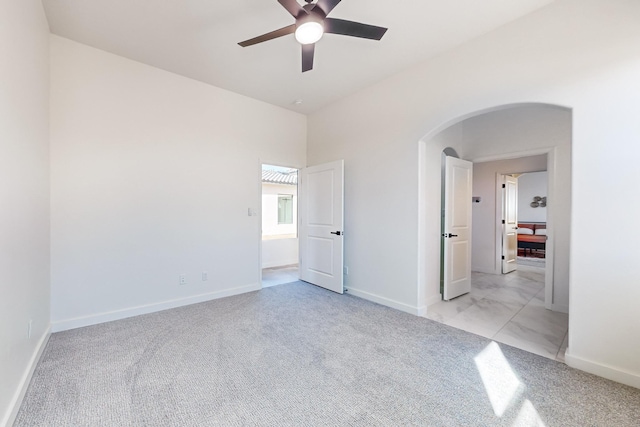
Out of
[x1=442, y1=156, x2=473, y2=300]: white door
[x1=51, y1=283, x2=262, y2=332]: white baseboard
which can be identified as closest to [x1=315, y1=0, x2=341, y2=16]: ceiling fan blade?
[x1=442, y1=156, x2=473, y2=300]: white door

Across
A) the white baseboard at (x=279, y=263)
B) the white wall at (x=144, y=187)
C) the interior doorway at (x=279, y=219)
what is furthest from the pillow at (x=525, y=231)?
the white wall at (x=144, y=187)

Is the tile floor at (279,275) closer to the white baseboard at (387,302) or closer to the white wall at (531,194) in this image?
the white baseboard at (387,302)

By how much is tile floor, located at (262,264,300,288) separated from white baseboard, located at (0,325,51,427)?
2666mm

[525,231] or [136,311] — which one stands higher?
[525,231]

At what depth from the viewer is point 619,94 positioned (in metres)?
1.97

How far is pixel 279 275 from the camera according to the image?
17.6ft

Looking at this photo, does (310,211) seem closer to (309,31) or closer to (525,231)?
(309,31)

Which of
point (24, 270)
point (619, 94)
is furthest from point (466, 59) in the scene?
point (24, 270)

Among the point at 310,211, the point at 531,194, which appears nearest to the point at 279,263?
the point at 310,211

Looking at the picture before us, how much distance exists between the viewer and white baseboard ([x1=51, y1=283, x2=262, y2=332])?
2831mm

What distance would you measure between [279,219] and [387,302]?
5962mm

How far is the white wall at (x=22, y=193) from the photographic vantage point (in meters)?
1.57

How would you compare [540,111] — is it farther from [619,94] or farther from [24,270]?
[24,270]

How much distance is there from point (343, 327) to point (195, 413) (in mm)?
1647
